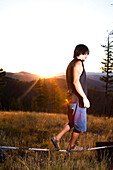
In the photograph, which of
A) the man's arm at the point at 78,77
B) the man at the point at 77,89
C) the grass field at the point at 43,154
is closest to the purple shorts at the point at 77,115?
the man at the point at 77,89

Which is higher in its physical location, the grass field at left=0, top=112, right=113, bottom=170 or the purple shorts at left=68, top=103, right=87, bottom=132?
the purple shorts at left=68, top=103, right=87, bottom=132

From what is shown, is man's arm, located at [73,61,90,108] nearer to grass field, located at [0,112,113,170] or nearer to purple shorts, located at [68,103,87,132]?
purple shorts, located at [68,103,87,132]

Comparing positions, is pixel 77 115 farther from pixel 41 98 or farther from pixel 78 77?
pixel 41 98

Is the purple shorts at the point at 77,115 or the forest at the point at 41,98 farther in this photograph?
the forest at the point at 41,98

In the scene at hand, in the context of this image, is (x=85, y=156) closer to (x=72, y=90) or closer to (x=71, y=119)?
(x=71, y=119)

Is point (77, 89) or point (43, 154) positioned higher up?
point (77, 89)

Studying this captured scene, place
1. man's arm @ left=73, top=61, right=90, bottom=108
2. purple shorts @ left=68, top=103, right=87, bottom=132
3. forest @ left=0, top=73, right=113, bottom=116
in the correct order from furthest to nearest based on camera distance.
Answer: forest @ left=0, top=73, right=113, bottom=116 < purple shorts @ left=68, top=103, right=87, bottom=132 < man's arm @ left=73, top=61, right=90, bottom=108

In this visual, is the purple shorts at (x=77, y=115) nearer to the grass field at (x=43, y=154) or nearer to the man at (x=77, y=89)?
the man at (x=77, y=89)

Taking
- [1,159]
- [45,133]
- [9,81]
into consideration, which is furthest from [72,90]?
[9,81]

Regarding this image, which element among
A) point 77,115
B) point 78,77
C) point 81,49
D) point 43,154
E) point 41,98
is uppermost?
point 81,49

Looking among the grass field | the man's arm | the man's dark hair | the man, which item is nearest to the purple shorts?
the man

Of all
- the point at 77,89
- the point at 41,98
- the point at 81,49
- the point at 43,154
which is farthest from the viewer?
the point at 41,98

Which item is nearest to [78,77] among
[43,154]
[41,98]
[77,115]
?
[77,115]

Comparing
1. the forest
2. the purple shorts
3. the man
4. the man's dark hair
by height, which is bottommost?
the forest
